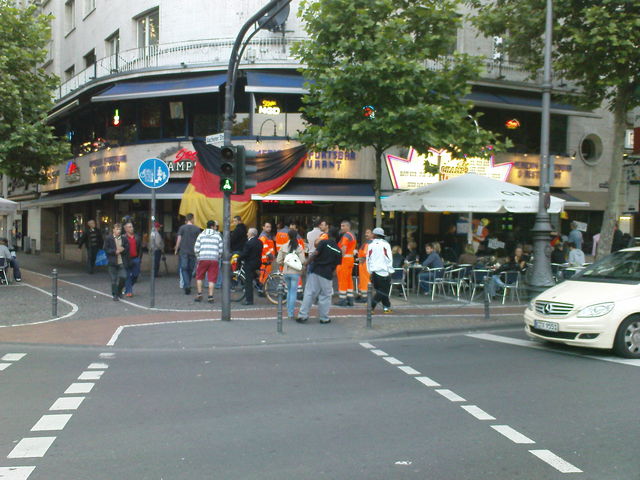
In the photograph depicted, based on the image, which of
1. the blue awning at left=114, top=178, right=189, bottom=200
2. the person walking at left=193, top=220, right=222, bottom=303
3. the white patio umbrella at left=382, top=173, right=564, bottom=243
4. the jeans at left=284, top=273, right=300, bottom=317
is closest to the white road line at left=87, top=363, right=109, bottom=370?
the jeans at left=284, top=273, right=300, bottom=317

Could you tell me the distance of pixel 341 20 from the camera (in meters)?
13.6

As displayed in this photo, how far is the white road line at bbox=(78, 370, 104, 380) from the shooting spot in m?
7.38

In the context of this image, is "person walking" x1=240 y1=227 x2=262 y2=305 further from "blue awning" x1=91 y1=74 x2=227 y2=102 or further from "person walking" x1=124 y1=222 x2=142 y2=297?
"blue awning" x1=91 y1=74 x2=227 y2=102

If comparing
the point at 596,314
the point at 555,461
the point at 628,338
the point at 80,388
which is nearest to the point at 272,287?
the point at 80,388

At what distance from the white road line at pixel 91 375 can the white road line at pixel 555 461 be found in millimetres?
5210

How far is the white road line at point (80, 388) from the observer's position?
674cm

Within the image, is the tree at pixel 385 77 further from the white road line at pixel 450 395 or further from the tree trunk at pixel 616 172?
the white road line at pixel 450 395

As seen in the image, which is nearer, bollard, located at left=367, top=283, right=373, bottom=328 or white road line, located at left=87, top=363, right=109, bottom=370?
white road line, located at left=87, top=363, right=109, bottom=370

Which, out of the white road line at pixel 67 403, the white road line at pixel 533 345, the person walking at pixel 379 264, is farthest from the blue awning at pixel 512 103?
the white road line at pixel 67 403

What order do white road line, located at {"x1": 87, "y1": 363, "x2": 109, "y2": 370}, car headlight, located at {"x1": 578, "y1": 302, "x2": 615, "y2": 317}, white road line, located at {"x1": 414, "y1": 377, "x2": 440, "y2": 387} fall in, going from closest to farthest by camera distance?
1. white road line, located at {"x1": 414, "y1": 377, "x2": 440, "y2": 387}
2. white road line, located at {"x1": 87, "y1": 363, "x2": 109, "y2": 370}
3. car headlight, located at {"x1": 578, "y1": 302, "x2": 615, "y2": 317}

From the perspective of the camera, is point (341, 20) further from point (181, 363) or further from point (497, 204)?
point (181, 363)

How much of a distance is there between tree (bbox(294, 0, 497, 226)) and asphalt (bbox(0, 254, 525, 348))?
332 centimetres

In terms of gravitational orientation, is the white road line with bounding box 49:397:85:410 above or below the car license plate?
below

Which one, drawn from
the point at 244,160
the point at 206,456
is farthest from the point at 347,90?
the point at 206,456
